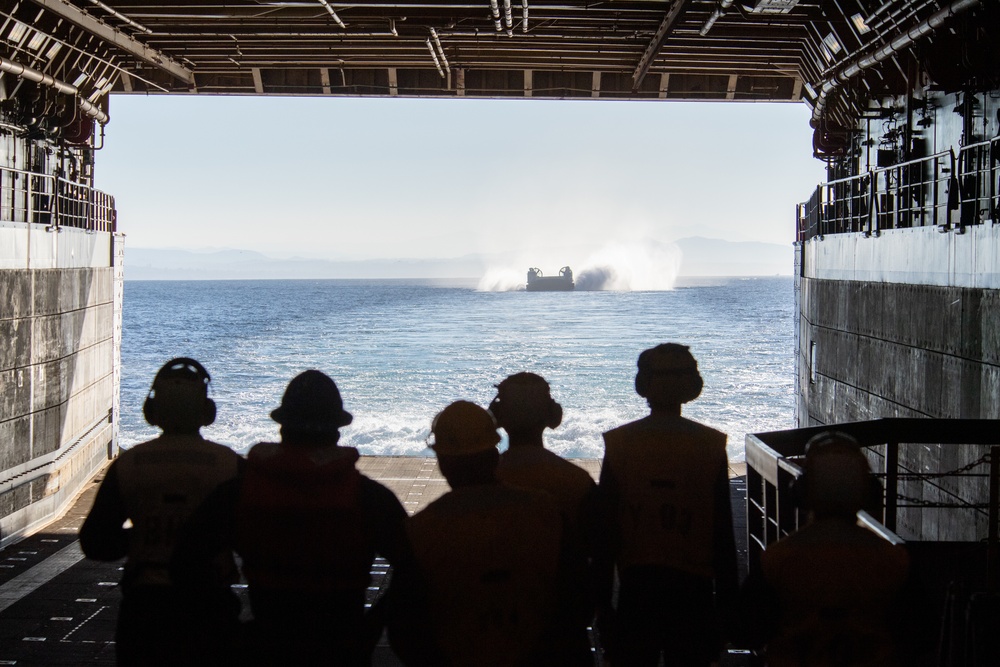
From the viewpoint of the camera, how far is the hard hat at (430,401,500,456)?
3377 millimetres

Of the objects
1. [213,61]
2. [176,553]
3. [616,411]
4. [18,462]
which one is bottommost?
[616,411]

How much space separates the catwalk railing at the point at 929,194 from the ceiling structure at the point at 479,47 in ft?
5.72

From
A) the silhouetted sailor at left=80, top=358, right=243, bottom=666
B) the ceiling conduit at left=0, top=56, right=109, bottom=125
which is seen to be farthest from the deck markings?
the ceiling conduit at left=0, top=56, right=109, bottom=125

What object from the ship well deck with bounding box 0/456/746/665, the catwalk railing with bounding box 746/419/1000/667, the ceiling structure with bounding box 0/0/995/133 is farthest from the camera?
the ceiling structure with bounding box 0/0/995/133

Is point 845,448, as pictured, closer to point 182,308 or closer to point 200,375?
point 200,375

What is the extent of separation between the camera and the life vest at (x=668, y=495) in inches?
156

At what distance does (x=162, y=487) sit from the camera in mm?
3891

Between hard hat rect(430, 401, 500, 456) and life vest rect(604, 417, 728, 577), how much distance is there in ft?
2.50

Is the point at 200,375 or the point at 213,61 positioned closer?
the point at 200,375

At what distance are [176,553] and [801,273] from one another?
21.3m

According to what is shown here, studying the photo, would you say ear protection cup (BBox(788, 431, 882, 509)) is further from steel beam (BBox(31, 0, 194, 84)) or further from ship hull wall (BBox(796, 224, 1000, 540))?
steel beam (BBox(31, 0, 194, 84))

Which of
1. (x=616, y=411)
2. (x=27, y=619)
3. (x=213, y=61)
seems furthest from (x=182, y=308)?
(x=27, y=619)

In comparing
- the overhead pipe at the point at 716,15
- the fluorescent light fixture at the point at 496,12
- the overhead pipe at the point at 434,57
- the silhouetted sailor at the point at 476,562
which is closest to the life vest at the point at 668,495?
the silhouetted sailor at the point at 476,562

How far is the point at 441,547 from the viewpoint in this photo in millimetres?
3283
